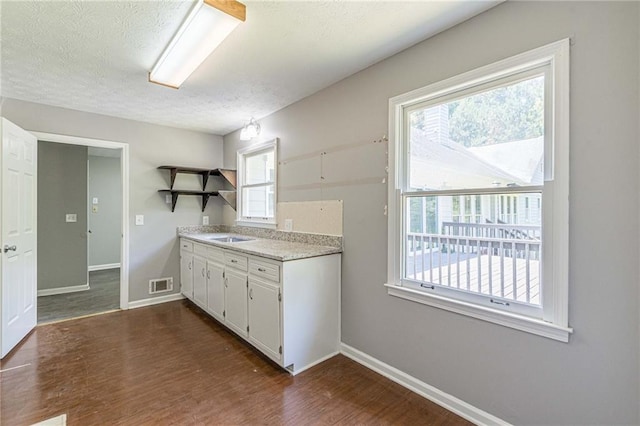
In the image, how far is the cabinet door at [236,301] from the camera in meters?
2.66

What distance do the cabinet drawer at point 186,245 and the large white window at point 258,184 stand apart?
27.9 inches

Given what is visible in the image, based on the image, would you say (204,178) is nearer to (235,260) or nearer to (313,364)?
(235,260)

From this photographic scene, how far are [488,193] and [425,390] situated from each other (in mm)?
1384

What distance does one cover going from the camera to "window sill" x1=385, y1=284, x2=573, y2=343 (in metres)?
1.45

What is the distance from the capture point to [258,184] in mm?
3799

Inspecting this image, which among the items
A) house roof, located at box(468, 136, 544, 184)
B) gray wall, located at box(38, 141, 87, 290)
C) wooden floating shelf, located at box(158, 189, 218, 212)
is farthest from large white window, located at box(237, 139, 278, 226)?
gray wall, located at box(38, 141, 87, 290)

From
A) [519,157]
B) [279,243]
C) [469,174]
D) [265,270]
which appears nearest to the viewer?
[519,157]

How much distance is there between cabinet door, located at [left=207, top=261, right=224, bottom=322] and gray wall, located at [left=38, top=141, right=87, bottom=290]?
289 cm

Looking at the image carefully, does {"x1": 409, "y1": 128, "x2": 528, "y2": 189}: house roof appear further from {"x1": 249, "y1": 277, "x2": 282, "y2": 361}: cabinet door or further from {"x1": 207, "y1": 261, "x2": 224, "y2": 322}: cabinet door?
{"x1": 207, "y1": 261, "x2": 224, "y2": 322}: cabinet door

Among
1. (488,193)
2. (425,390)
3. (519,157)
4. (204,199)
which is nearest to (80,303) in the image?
(204,199)

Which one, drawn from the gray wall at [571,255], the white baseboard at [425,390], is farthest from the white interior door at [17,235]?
the gray wall at [571,255]

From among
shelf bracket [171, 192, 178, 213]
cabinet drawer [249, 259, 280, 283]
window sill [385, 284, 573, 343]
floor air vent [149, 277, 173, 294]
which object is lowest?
floor air vent [149, 277, 173, 294]

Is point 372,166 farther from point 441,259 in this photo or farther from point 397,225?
point 441,259

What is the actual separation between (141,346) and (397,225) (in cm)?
258
